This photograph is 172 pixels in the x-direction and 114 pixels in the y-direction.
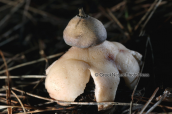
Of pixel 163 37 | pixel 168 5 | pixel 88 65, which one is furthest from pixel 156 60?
pixel 168 5

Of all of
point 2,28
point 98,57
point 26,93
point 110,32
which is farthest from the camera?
point 2,28

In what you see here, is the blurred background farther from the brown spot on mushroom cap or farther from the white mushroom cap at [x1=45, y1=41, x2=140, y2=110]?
the brown spot on mushroom cap

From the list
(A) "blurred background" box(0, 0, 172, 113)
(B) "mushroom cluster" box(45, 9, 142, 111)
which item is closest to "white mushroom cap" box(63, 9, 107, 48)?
(B) "mushroom cluster" box(45, 9, 142, 111)

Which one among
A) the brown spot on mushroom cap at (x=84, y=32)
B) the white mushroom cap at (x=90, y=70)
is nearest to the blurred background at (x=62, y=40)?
the white mushroom cap at (x=90, y=70)

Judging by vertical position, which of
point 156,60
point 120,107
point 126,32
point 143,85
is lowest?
point 120,107

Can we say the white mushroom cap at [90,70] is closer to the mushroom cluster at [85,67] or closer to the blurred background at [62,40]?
the mushroom cluster at [85,67]

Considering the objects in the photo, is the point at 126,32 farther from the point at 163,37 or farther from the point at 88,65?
the point at 88,65

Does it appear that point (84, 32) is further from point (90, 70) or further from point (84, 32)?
point (90, 70)
